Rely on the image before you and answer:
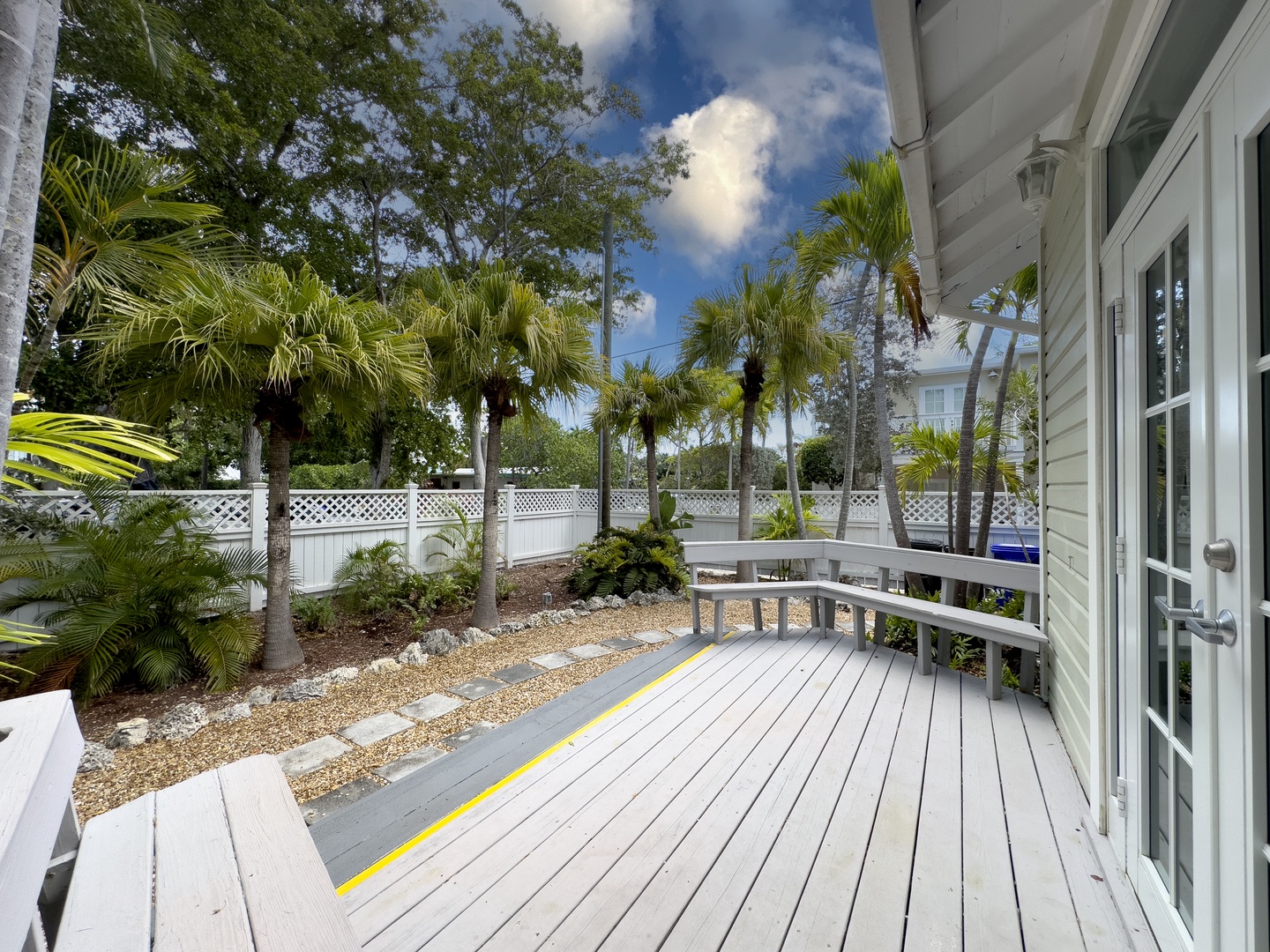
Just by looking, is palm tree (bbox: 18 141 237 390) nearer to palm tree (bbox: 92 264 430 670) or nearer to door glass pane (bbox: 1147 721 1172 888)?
palm tree (bbox: 92 264 430 670)

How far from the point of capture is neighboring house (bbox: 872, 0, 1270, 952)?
93 cm

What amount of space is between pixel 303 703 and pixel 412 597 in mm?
2719

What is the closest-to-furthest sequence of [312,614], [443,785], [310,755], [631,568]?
[443,785]
[310,755]
[312,614]
[631,568]

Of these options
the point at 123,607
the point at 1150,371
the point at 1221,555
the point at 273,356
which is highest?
the point at 273,356

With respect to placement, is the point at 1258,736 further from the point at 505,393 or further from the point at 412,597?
the point at 412,597

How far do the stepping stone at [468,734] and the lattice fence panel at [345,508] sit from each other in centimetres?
420

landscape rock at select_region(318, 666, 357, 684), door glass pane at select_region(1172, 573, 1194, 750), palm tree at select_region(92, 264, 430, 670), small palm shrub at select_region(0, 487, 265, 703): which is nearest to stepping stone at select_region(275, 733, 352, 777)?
landscape rock at select_region(318, 666, 357, 684)

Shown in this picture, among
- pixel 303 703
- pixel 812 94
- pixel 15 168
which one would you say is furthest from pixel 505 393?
pixel 812 94

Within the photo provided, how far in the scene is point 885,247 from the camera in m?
5.10

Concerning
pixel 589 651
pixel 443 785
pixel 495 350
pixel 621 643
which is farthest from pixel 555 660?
pixel 495 350

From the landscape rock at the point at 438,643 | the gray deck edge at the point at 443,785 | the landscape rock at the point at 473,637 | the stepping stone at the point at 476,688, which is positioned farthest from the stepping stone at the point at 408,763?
the landscape rock at the point at 473,637

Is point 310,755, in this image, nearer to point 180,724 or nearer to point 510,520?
point 180,724

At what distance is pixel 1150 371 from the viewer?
146 centimetres

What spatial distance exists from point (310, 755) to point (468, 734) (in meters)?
0.78
